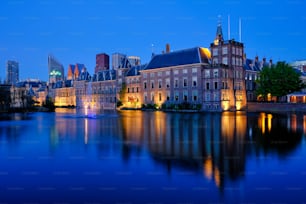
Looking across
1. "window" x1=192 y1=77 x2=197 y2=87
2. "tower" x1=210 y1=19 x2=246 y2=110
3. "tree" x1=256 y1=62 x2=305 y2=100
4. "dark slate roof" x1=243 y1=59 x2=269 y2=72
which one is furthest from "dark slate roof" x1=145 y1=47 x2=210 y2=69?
"tree" x1=256 y1=62 x2=305 y2=100

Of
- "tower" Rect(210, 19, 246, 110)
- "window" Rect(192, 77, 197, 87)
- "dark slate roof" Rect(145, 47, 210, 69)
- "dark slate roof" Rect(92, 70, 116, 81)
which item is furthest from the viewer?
"dark slate roof" Rect(92, 70, 116, 81)

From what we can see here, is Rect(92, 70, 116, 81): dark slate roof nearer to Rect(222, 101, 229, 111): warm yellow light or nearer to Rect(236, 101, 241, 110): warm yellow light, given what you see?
Rect(222, 101, 229, 111): warm yellow light

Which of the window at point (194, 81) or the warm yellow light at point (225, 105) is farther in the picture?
the window at point (194, 81)

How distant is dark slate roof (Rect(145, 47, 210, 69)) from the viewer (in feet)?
260

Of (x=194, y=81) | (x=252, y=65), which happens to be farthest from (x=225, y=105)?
(x=252, y=65)

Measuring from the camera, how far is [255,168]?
1180 cm

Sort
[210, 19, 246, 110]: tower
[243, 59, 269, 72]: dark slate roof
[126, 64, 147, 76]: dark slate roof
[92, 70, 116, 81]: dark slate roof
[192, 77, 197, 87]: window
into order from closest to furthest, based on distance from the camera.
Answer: [210, 19, 246, 110]: tower < [192, 77, 197, 87]: window < [243, 59, 269, 72]: dark slate roof < [126, 64, 147, 76]: dark slate roof < [92, 70, 116, 81]: dark slate roof

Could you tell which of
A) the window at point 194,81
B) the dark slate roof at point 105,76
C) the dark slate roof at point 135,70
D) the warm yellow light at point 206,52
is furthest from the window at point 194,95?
the dark slate roof at point 105,76

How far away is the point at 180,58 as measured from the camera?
3295 inches

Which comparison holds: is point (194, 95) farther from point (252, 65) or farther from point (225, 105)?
point (252, 65)

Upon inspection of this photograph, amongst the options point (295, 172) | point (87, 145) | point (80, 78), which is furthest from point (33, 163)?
point (80, 78)

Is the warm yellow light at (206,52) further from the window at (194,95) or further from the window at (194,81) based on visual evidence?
the window at (194,95)

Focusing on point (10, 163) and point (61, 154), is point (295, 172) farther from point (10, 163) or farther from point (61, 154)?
point (10, 163)

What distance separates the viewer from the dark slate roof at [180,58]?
79.2m
